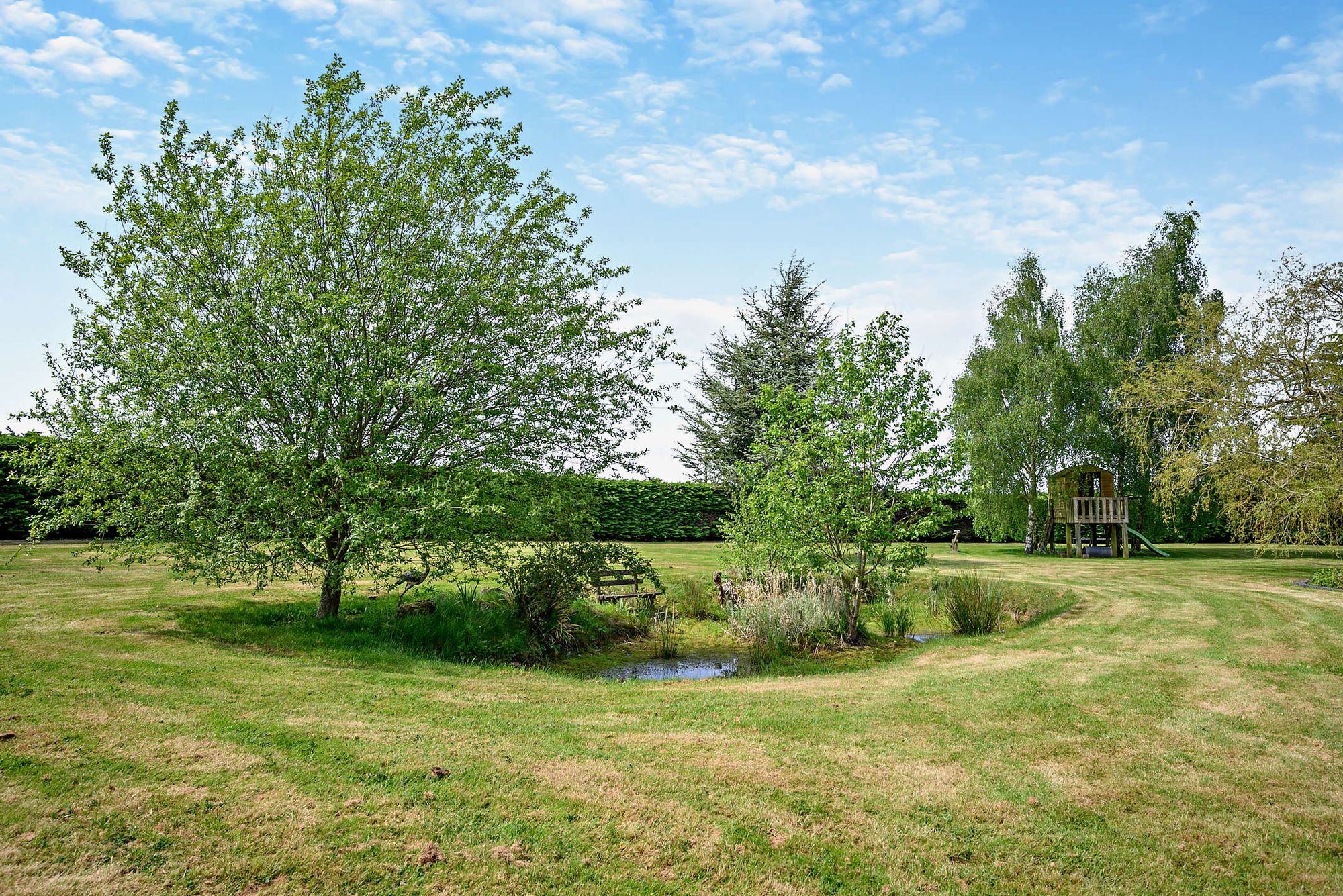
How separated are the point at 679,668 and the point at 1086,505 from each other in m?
20.3

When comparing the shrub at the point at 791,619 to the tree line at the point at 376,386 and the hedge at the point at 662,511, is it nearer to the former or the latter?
the tree line at the point at 376,386

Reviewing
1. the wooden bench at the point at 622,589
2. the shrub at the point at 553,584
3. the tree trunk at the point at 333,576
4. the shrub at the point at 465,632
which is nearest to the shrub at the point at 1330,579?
the wooden bench at the point at 622,589

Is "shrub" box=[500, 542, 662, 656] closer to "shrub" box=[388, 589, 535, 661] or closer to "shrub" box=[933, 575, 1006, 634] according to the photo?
"shrub" box=[388, 589, 535, 661]

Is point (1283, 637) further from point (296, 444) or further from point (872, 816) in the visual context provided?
point (296, 444)

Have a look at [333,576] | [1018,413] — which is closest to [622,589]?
[333,576]

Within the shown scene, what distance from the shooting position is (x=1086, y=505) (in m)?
25.1

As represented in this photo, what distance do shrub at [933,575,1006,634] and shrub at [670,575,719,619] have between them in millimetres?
4134

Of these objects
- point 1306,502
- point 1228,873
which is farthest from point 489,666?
point 1306,502

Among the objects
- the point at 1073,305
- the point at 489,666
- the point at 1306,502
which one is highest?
the point at 1073,305

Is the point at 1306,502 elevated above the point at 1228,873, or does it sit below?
above

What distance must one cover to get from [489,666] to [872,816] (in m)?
5.71

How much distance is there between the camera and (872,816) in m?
4.39

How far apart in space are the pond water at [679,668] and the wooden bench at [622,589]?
2.17 metres

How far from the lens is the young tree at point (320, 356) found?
8.86 meters
